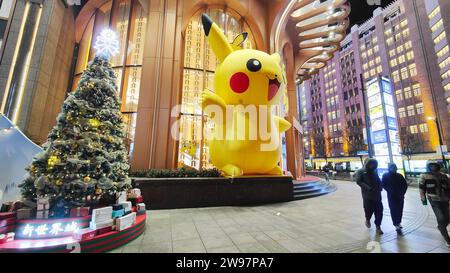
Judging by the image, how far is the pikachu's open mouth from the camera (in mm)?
7062

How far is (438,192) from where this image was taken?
3559 mm

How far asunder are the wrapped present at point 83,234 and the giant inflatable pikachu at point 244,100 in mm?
4676

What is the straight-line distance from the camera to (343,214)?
5934 millimetres

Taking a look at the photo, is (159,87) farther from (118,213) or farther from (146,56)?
(118,213)

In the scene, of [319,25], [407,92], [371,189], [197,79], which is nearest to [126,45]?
[197,79]

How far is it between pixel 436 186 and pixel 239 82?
561 centimetres

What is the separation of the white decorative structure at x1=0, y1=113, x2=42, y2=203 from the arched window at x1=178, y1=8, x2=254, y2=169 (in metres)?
6.35

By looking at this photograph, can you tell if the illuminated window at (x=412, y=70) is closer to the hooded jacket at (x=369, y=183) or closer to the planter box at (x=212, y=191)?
the planter box at (x=212, y=191)

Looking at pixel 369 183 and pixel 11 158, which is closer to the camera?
pixel 369 183

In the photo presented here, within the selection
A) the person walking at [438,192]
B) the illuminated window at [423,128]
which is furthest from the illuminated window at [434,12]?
the person walking at [438,192]

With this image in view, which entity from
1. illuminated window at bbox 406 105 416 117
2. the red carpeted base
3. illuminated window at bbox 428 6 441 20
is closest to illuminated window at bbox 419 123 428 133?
illuminated window at bbox 406 105 416 117
